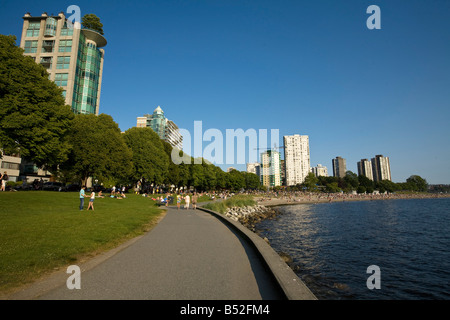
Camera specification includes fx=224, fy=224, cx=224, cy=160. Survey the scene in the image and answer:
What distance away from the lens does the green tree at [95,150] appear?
34.5 m

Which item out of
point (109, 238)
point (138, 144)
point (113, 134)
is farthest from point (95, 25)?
point (109, 238)

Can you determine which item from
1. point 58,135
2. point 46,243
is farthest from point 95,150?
point 46,243

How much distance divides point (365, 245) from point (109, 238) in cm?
1806

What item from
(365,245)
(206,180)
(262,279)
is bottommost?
(365,245)

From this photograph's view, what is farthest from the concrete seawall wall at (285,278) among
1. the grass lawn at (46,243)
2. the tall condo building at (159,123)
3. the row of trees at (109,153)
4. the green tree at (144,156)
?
the tall condo building at (159,123)

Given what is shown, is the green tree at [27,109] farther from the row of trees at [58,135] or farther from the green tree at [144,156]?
the green tree at [144,156]

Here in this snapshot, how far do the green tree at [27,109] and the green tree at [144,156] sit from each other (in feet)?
63.4

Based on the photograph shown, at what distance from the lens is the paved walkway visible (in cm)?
450

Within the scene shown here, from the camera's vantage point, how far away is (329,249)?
15.7 metres

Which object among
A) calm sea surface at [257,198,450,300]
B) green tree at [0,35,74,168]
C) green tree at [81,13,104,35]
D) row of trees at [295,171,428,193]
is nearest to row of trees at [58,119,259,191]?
green tree at [0,35,74,168]

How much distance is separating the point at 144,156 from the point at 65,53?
129ft

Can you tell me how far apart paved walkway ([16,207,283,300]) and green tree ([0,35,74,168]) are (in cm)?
2353

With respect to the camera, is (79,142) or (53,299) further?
(79,142)
